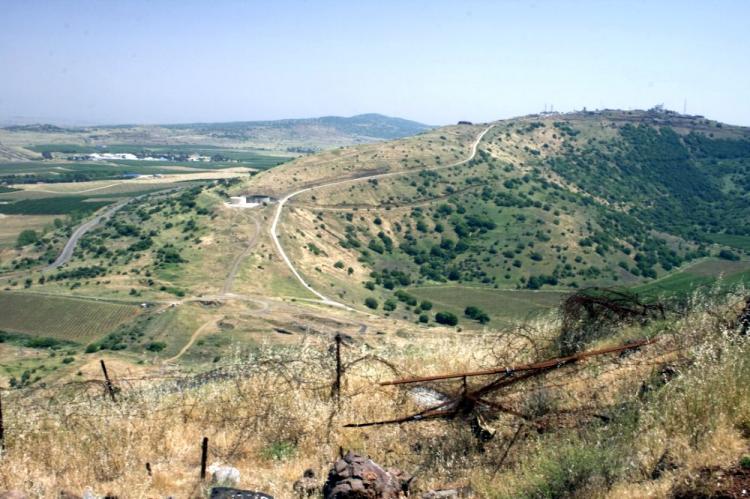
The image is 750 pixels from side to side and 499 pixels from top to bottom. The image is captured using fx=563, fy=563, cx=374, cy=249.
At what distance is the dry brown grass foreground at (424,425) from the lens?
5516mm

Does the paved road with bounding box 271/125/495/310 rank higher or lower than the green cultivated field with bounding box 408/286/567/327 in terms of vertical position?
higher

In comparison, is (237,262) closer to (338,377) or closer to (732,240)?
(338,377)

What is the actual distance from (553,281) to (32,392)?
9757cm

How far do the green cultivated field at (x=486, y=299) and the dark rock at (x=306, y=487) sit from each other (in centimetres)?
7678

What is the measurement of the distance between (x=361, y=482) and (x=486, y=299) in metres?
89.1

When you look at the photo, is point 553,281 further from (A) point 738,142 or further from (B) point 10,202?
(B) point 10,202

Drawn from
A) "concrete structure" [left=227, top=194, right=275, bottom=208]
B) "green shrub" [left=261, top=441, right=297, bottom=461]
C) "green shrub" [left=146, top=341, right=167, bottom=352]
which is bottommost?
"green shrub" [left=146, top=341, right=167, bottom=352]

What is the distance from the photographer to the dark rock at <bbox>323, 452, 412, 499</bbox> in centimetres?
559

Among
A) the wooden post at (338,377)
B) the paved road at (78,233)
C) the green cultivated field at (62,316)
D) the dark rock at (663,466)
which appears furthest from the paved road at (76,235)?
the dark rock at (663,466)

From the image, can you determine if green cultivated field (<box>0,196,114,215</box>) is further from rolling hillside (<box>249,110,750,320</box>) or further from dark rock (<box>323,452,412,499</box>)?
dark rock (<box>323,452,412,499</box>)

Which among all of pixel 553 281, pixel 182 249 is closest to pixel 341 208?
pixel 182 249

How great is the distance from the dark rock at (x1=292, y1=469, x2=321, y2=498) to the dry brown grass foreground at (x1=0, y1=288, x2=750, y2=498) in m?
0.24

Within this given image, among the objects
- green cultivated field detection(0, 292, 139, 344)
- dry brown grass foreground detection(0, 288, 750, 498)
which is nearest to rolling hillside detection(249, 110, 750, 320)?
green cultivated field detection(0, 292, 139, 344)

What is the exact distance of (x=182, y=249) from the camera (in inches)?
3408
